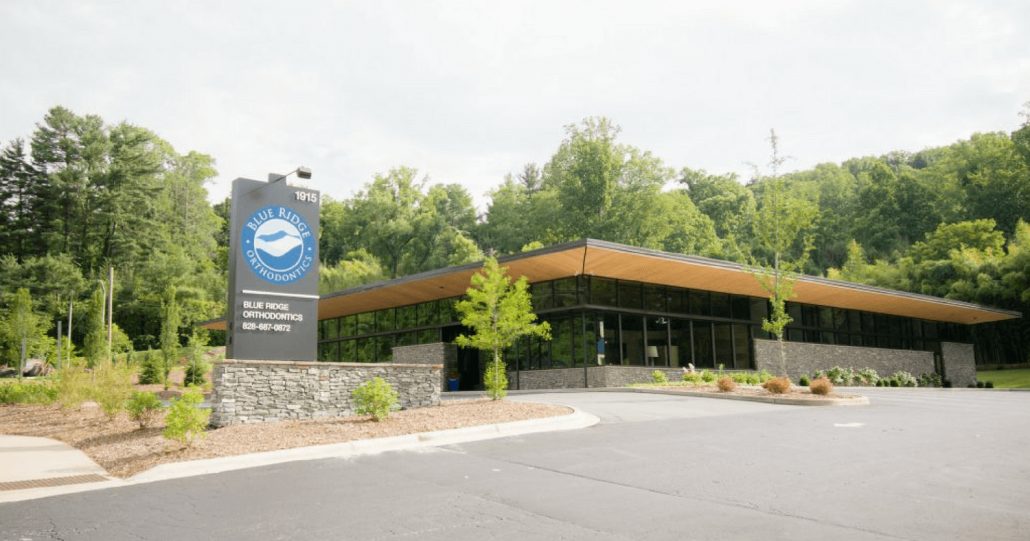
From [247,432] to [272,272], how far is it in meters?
3.82

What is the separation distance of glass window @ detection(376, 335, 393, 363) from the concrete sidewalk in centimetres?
1963

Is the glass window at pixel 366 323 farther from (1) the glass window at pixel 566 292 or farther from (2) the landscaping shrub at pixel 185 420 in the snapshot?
(2) the landscaping shrub at pixel 185 420

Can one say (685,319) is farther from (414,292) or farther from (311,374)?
(311,374)

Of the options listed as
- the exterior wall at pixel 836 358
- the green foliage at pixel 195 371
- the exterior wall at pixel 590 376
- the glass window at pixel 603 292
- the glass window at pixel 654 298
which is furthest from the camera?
the green foliage at pixel 195 371

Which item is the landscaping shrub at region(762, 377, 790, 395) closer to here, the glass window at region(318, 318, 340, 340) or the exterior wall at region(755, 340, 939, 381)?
the exterior wall at region(755, 340, 939, 381)

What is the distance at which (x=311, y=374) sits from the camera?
13.6m

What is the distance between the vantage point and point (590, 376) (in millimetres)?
24422

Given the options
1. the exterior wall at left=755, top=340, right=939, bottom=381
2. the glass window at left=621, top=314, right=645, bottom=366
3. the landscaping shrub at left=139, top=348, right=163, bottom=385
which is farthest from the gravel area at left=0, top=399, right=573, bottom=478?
the landscaping shrub at left=139, top=348, right=163, bottom=385

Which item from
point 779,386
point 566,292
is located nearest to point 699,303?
point 566,292

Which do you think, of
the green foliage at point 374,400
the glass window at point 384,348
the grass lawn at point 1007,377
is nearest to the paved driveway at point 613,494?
the green foliage at point 374,400

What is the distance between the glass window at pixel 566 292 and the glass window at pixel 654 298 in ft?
10.5

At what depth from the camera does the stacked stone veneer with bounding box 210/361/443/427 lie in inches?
489

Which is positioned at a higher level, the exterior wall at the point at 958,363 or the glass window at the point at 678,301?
the glass window at the point at 678,301

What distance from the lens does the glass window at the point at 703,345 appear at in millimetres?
28000
